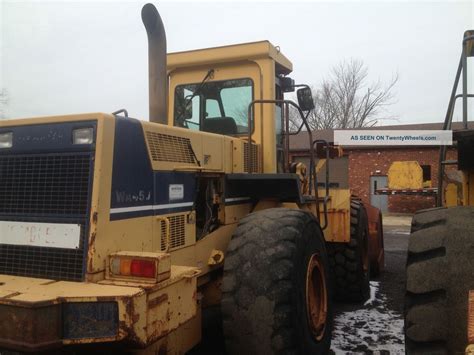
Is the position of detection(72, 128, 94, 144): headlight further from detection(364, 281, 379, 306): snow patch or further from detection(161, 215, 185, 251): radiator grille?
detection(364, 281, 379, 306): snow patch

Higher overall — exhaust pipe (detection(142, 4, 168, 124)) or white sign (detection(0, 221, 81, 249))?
exhaust pipe (detection(142, 4, 168, 124))

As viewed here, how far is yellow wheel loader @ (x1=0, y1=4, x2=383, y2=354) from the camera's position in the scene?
2.51 m

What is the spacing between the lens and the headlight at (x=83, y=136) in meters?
2.84

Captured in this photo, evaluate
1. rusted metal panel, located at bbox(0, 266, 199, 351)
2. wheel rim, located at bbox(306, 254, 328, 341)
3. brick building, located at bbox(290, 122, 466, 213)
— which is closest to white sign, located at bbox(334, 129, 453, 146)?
brick building, located at bbox(290, 122, 466, 213)

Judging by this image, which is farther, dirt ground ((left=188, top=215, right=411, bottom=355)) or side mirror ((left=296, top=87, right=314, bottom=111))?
side mirror ((left=296, top=87, right=314, bottom=111))

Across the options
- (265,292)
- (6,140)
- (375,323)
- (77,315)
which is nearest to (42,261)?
(77,315)

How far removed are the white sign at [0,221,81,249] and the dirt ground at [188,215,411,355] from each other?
85.9 inches

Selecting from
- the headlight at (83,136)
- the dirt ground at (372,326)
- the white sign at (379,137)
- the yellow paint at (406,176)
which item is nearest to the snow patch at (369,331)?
the dirt ground at (372,326)

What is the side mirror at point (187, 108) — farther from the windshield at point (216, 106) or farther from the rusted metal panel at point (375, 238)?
the rusted metal panel at point (375, 238)

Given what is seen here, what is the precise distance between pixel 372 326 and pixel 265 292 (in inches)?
103

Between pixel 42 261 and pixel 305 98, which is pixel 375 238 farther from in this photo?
pixel 42 261

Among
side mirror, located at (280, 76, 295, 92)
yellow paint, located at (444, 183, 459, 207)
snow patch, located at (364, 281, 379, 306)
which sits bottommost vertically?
snow patch, located at (364, 281, 379, 306)

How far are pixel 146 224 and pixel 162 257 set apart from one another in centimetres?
54

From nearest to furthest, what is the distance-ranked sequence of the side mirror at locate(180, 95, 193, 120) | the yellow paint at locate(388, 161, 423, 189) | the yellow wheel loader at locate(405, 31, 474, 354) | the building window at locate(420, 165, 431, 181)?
the yellow wheel loader at locate(405, 31, 474, 354), the side mirror at locate(180, 95, 193, 120), the yellow paint at locate(388, 161, 423, 189), the building window at locate(420, 165, 431, 181)
